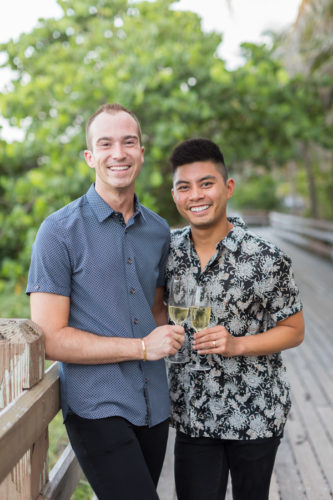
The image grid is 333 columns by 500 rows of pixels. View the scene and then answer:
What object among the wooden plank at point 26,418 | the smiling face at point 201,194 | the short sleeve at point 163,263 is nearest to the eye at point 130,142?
the smiling face at point 201,194

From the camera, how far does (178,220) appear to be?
484 inches

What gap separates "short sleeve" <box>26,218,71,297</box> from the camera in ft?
6.26

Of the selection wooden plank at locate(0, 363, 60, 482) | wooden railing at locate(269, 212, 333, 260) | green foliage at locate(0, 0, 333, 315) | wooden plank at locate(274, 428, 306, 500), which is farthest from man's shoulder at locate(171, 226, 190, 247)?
wooden railing at locate(269, 212, 333, 260)

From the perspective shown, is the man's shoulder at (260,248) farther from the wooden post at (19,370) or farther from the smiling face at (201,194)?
the wooden post at (19,370)

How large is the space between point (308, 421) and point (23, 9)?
463 inches

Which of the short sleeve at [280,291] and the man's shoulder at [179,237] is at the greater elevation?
the man's shoulder at [179,237]

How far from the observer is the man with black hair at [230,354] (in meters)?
2.24

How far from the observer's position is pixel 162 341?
78.3 inches

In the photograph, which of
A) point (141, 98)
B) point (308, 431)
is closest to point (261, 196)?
point (141, 98)

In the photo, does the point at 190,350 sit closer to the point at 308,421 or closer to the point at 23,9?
the point at 308,421

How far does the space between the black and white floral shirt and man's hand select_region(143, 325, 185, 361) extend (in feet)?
1.01

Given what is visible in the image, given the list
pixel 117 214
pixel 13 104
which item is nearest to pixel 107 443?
pixel 117 214

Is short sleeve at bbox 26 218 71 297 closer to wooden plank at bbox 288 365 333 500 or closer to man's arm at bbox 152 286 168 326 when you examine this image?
man's arm at bbox 152 286 168 326

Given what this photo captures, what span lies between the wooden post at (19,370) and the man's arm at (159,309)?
2.32 feet
